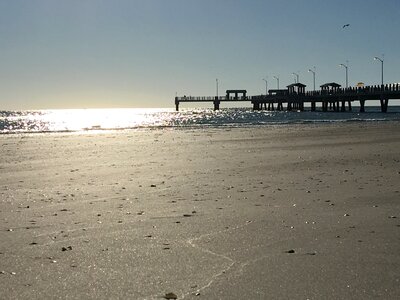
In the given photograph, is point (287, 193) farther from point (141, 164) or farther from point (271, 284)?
point (141, 164)

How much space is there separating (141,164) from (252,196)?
639 cm

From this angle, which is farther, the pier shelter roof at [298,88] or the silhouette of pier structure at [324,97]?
the pier shelter roof at [298,88]

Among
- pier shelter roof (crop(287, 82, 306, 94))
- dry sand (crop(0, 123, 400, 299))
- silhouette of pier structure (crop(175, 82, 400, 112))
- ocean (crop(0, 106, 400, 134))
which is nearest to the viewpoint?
dry sand (crop(0, 123, 400, 299))

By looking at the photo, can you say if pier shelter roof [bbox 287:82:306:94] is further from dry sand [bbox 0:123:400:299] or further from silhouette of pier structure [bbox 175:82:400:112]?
dry sand [bbox 0:123:400:299]

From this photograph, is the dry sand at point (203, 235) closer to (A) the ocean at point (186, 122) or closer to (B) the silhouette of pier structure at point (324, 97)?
(A) the ocean at point (186, 122)

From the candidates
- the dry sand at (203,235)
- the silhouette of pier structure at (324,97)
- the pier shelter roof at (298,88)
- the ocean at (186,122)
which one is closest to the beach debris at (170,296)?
the dry sand at (203,235)

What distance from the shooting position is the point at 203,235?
239 inches

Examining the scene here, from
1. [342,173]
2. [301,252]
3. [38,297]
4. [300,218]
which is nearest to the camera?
[38,297]

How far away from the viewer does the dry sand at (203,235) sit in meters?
4.31

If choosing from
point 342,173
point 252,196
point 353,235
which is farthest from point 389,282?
point 342,173

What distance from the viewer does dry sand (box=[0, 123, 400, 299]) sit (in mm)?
4312

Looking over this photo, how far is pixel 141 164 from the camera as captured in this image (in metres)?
14.7

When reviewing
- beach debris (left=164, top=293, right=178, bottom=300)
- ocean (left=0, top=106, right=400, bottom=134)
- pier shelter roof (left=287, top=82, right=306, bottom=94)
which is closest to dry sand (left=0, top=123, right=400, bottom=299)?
beach debris (left=164, top=293, right=178, bottom=300)

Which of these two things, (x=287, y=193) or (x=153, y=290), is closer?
(x=153, y=290)
